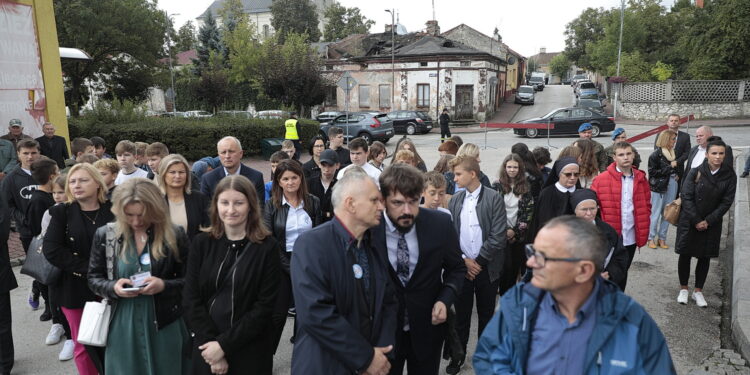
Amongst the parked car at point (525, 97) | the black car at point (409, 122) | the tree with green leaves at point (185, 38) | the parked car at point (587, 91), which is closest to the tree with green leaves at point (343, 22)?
the tree with green leaves at point (185, 38)

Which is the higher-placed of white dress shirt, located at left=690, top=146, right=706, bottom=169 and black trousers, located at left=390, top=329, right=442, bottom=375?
white dress shirt, located at left=690, top=146, right=706, bottom=169

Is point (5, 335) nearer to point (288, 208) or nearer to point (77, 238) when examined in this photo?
point (77, 238)

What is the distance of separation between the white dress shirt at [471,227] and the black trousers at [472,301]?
22 cm

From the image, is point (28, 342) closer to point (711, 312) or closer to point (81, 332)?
point (81, 332)

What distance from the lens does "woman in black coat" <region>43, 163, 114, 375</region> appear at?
3723mm

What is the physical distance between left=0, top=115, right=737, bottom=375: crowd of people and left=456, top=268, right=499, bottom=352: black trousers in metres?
0.02

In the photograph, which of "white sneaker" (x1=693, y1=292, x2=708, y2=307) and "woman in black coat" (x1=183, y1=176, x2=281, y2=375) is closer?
"woman in black coat" (x1=183, y1=176, x2=281, y2=375)

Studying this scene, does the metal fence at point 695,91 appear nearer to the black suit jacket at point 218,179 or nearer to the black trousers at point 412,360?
the black suit jacket at point 218,179

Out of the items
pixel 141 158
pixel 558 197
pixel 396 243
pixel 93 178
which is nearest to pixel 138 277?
pixel 93 178

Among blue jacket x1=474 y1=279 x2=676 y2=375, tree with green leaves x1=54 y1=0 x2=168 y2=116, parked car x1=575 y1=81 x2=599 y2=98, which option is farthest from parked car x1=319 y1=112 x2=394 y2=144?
parked car x1=575 y1=81 x2=599 y2=98

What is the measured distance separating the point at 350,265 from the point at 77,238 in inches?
95.4

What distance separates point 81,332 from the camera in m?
3.32

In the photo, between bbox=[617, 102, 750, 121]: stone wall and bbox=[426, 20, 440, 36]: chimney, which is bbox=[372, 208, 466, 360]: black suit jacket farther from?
bbox=[426, 20, 440, 36]: chimney

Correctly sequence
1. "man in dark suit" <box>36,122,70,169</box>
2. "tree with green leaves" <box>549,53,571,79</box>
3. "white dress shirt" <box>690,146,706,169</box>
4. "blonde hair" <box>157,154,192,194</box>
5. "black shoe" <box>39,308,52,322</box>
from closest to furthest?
1. "blonde hair" <box>157,154,192,194</box>
2. "black shoe" <box>39,308,52,322</box>
3. "white dress shirt" <box>690,146,706,169</box>
4. "man in dark suit" <box>36,122,70,169</box>
5. "tree with green leaves" <box>549,53,571,79</box>
